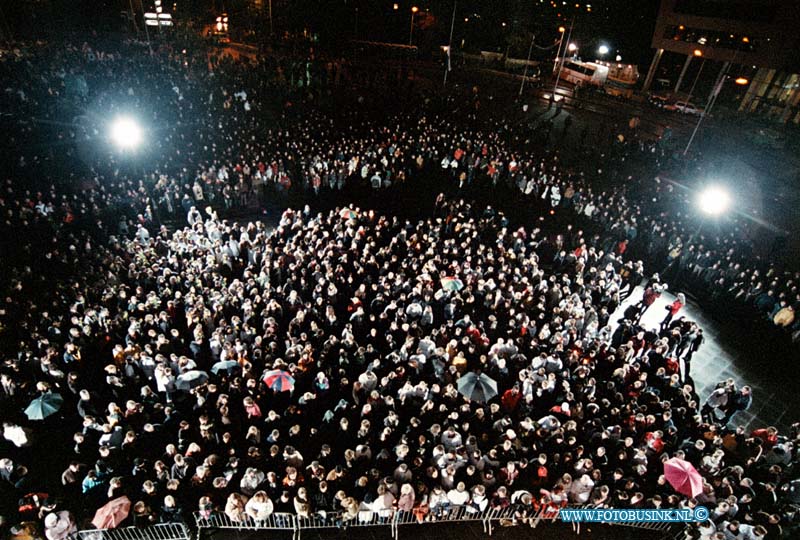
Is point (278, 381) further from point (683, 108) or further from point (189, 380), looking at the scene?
point (683, 108)

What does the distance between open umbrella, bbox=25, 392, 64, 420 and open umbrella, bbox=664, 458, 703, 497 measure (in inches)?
409

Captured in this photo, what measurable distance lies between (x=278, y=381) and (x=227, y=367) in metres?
1.32

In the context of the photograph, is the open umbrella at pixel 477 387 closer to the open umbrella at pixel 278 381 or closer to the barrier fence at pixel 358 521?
the barrier fence at pixel 358 521

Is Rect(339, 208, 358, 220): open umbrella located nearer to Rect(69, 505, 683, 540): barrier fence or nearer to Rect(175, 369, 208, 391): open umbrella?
Rect(175, 369, 208, 391): open umbrella

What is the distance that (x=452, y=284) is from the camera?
11.4 meters

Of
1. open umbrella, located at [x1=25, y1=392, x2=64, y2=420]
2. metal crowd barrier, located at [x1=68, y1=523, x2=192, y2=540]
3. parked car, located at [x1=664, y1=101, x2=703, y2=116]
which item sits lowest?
metal crowd barrier, located at [x1=68, y1=523, x2=192, y2=540]

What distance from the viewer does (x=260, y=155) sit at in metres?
18.2

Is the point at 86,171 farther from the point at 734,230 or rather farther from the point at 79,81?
the point at 734,230

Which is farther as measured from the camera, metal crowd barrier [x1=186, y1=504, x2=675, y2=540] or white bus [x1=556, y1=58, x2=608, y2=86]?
white bus [x1=556, y1=58, x2=608, y2=86]

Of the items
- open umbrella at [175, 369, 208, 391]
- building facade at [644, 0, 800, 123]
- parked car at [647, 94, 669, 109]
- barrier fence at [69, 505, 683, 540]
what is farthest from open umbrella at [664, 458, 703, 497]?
parked car at [647, 94, 669, 109]

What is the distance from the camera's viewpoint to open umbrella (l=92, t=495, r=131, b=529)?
5.87m

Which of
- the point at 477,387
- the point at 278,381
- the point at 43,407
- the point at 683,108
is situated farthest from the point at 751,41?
the point at 43,407

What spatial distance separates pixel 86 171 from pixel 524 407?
1811 cm

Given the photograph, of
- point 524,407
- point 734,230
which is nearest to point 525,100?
point 734,230
